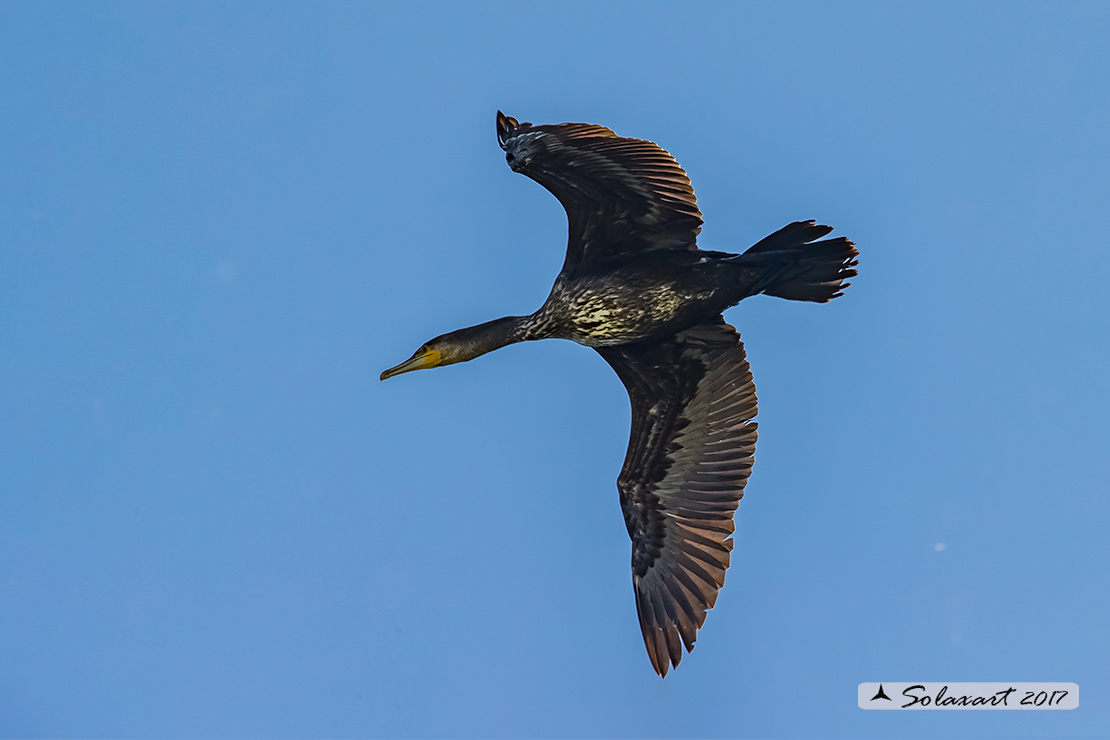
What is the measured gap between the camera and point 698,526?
36.1 feet

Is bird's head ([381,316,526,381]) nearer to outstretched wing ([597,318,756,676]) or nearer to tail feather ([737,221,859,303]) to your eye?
outstretched wing ([597,318,756,676])

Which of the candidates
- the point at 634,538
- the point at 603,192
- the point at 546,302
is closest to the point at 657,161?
the point at 603,192

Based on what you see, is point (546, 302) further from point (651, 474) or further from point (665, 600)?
point (665, 600)

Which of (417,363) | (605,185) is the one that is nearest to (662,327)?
(605,185)

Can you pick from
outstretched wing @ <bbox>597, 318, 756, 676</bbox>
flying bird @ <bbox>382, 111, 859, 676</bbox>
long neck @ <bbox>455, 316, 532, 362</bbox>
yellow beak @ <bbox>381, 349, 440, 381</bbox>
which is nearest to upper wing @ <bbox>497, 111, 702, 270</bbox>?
flying bird @ <bbox>382, 111, 859, 676</bbox>

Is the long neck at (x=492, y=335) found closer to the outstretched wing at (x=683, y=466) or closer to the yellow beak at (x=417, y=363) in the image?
the yellow beak at (x=417, y=363)

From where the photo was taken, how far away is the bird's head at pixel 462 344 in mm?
10867

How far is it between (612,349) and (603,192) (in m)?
1.56

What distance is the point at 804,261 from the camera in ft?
32.5

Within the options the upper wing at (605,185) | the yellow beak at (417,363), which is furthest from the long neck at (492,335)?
the upper wing at (605,185)

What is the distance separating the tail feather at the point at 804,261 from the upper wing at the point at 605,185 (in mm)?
605

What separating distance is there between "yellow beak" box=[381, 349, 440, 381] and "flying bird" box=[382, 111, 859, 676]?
0.4 inches

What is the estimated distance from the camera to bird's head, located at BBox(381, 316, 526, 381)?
1087cm

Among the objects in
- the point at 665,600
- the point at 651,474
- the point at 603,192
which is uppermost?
the point at 603,192
